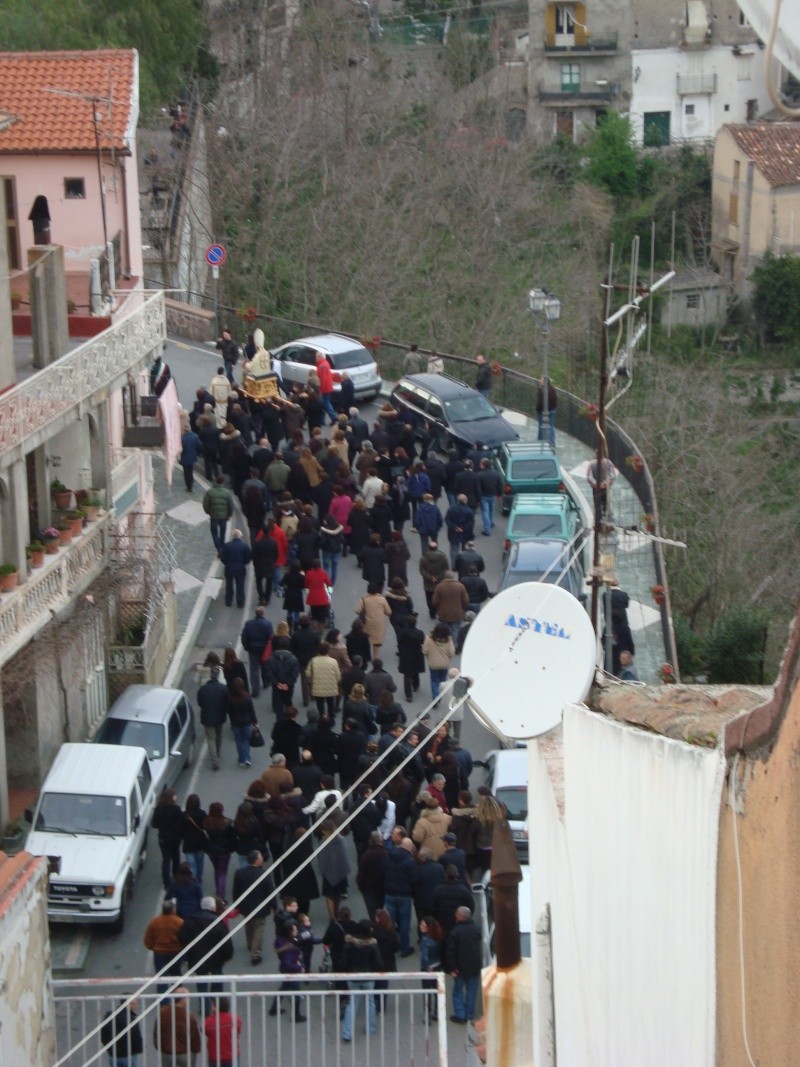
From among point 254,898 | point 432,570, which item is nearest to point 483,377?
point 432,570

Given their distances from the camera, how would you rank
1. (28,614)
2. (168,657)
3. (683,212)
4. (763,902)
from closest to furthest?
(763,902) → (28,614) → (168,657) → (683,212)

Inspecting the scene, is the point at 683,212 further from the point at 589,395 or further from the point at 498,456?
the point at 498,456

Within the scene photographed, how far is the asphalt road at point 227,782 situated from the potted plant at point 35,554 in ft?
9.66

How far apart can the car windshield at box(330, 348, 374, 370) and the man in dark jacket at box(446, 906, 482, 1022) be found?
1924 centimetres

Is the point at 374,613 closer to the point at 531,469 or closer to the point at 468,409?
the point at 531,469

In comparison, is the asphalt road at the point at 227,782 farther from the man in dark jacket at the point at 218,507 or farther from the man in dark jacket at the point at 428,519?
the man in dark jacket at the point at 218,507

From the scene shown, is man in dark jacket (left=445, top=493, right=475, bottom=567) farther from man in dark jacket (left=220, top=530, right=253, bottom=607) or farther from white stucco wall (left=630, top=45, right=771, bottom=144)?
white stucco wall (left=630, top=45, right=771, bottom=144)

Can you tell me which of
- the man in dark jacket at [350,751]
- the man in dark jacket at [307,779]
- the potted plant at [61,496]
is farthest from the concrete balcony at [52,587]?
the man in dark jacket at [350,751]

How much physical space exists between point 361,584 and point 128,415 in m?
4.76

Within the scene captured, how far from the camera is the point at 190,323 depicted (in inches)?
1591

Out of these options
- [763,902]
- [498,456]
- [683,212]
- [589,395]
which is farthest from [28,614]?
[683,212]

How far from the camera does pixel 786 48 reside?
4750mm

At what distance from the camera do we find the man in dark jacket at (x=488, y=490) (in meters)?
27.6

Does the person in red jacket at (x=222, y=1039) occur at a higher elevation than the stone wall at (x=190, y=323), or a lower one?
lower
